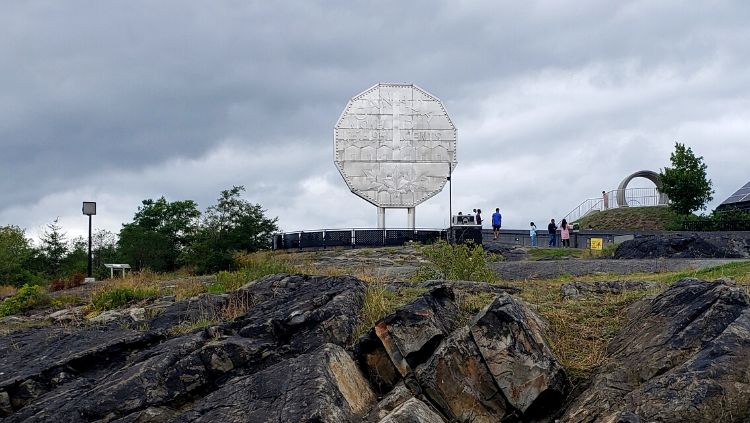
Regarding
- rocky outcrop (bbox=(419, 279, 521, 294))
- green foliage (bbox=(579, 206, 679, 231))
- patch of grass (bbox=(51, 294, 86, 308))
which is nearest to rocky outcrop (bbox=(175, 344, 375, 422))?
rocky outcrop (bbox=(419, 279, 521, 294))

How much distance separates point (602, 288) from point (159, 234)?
2828 cm

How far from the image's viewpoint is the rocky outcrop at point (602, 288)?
1090cm

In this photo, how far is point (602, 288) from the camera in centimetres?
1145

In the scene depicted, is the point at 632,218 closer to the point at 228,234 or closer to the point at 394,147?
the point at 394,147

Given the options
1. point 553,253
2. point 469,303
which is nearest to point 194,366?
point 469,303

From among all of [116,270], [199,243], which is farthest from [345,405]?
[116,270]

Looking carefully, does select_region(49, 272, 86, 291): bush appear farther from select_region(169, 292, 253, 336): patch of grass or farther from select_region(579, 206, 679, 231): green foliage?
select_region(579, 206, 679, 231): green foliage

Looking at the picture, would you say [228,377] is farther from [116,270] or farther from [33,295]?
[116,270]

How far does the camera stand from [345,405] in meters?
6.61

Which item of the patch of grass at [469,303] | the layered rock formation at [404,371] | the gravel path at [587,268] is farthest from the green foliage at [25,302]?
the patch of grass at [469,303]

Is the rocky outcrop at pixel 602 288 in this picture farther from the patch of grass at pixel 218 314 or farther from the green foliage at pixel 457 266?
the patch of grass at pixel 218 314

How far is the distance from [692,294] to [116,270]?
3032cm

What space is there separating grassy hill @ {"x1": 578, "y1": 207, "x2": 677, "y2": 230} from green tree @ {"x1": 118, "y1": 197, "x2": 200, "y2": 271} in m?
25.2

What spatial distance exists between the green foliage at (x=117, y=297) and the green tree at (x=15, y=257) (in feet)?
51.3
